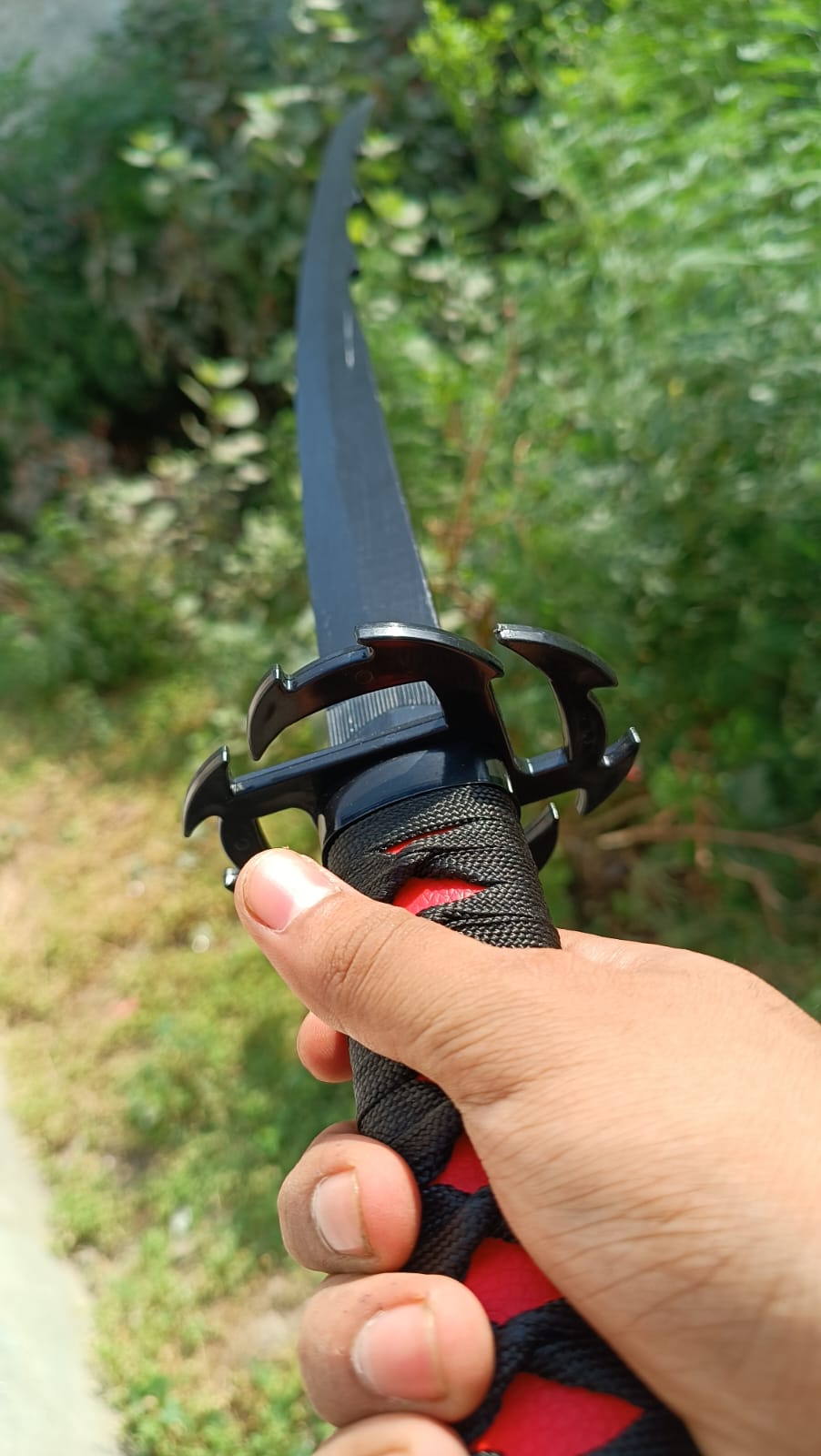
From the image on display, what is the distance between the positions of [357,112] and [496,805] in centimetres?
203

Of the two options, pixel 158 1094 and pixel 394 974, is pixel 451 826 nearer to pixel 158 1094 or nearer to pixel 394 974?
pixel 394 974

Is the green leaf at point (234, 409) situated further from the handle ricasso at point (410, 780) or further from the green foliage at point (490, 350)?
the handle ricasso at point (410, 780)

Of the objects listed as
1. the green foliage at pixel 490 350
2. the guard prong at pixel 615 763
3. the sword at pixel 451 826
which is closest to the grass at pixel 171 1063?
the green foliage at pixel 490 350

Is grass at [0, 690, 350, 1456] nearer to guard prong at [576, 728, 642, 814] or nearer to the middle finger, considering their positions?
the middle finger

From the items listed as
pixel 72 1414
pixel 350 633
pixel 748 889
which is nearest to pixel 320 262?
pixel 350 633

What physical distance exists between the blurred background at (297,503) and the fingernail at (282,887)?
1.03 metres

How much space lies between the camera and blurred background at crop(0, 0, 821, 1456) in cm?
156

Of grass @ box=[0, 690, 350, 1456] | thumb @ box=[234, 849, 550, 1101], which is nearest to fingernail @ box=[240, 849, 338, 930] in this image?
thumb @ box=[234, 849, 550, 1101]

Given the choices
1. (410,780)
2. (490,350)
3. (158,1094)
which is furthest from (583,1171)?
(490,350)

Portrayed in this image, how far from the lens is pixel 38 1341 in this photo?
5.16ft

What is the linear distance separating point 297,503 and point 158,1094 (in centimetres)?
152

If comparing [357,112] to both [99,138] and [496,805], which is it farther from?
[496,805]

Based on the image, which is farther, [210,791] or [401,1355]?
[210,791]

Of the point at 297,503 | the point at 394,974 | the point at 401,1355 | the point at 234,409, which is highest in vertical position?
the point at 394,974
